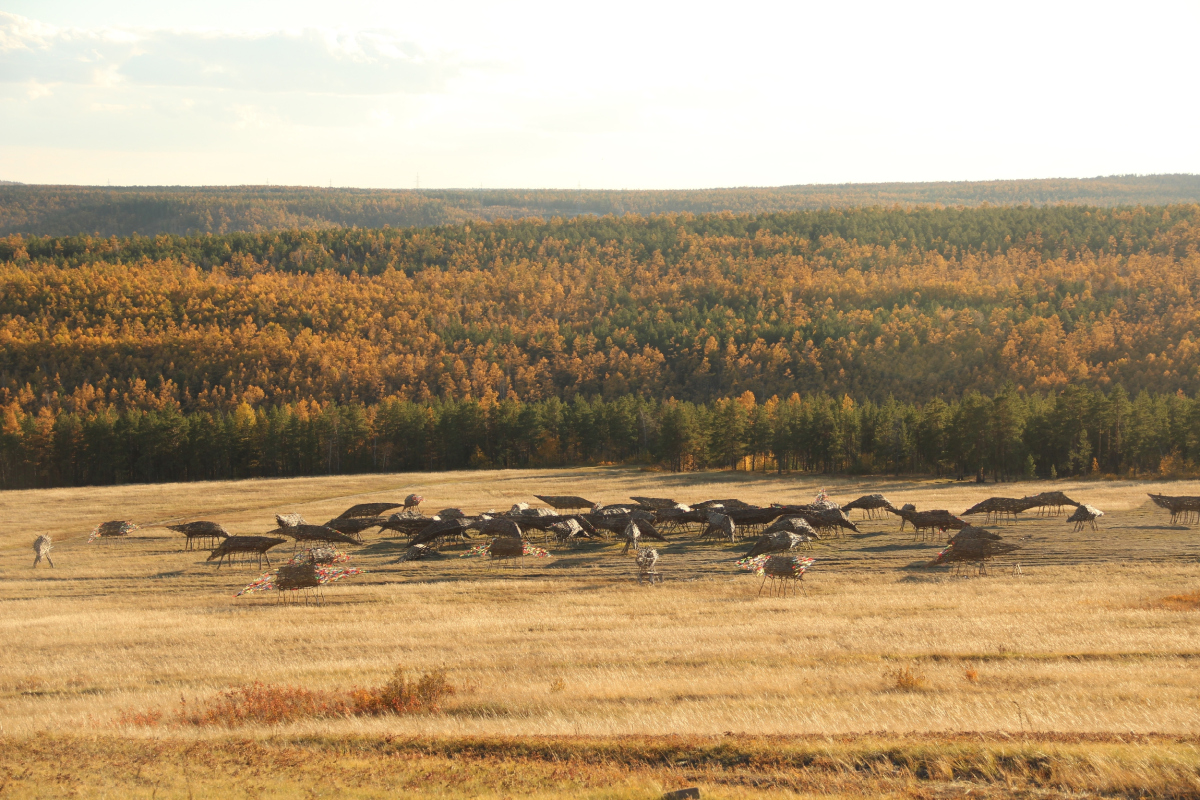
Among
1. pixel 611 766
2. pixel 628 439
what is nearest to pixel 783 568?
pixel 611 766

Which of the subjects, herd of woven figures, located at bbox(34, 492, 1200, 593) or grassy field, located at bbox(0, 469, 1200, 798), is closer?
grassy field, located at bbox(0, 469, 1200, 798)

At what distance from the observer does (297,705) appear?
18.7 meters

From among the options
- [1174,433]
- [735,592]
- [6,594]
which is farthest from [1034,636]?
[1174,433]

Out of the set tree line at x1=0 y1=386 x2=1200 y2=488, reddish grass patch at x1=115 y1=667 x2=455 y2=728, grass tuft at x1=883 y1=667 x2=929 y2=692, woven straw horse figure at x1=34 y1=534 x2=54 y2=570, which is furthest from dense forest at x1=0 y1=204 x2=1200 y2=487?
reddish grass patch at x1=115 y1=667 x2=455 y2=728

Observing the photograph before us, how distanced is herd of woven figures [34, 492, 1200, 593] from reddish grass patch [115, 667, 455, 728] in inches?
671

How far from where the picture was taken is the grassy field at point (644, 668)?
1324 cm

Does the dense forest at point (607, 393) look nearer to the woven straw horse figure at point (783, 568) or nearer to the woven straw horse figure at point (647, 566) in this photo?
the woven straw horse figure at point (647, 566)

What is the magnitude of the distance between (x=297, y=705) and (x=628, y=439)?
10176 cm

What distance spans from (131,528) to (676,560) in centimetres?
3815

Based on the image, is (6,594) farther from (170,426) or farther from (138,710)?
(170,426)

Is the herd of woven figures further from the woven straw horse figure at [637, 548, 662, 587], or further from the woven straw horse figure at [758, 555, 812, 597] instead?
the woven straw horse figure at [758, 555, 812, 597]

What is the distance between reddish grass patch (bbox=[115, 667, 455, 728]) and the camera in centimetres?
1777

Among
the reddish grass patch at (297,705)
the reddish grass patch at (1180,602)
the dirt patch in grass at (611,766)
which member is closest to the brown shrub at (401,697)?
the reddish grass patch at (297,705)

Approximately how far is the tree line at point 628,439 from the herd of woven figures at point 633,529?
128 ft
